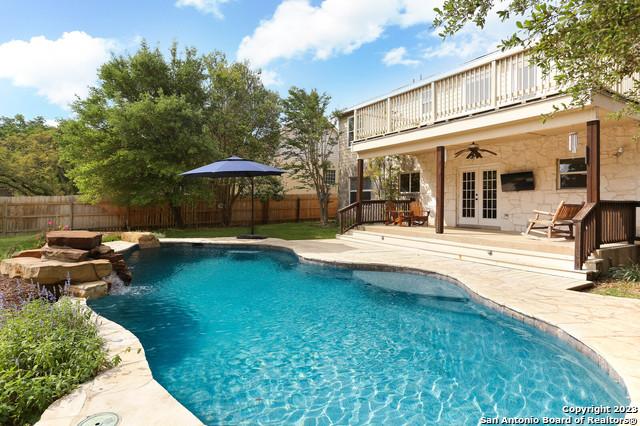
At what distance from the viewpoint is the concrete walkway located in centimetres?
333

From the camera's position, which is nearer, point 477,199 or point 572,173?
point 572,173

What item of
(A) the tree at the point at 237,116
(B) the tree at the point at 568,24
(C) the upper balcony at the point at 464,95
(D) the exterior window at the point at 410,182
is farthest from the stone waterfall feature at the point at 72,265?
(D) the exterior window at the point at 410,182

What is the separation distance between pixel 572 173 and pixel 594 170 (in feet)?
10.9

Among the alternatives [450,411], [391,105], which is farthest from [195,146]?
[450,411]

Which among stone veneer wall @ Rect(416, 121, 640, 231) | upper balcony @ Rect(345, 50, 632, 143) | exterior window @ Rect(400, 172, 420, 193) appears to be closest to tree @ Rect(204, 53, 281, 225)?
upper balcony @ Rect(345, 50, 632, 143)

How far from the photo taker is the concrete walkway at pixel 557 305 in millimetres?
3328

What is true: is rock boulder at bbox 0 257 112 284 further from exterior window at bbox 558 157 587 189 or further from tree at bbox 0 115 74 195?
tree at bbox 0 115 74 195

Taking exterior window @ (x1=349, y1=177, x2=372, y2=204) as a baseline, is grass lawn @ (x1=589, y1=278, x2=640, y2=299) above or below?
below

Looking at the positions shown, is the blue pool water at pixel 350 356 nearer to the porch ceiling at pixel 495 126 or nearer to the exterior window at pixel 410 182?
the porch ceiling at pixel 495 126

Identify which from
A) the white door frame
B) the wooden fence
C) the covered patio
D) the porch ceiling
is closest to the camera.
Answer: the covered patio

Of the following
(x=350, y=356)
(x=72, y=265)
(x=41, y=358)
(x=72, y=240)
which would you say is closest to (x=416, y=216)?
(x=350, y=356)

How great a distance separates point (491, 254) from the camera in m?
8.25

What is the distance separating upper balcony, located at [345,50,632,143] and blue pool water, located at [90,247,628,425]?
15.0 feet

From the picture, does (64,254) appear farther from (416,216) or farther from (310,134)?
(310,134)
